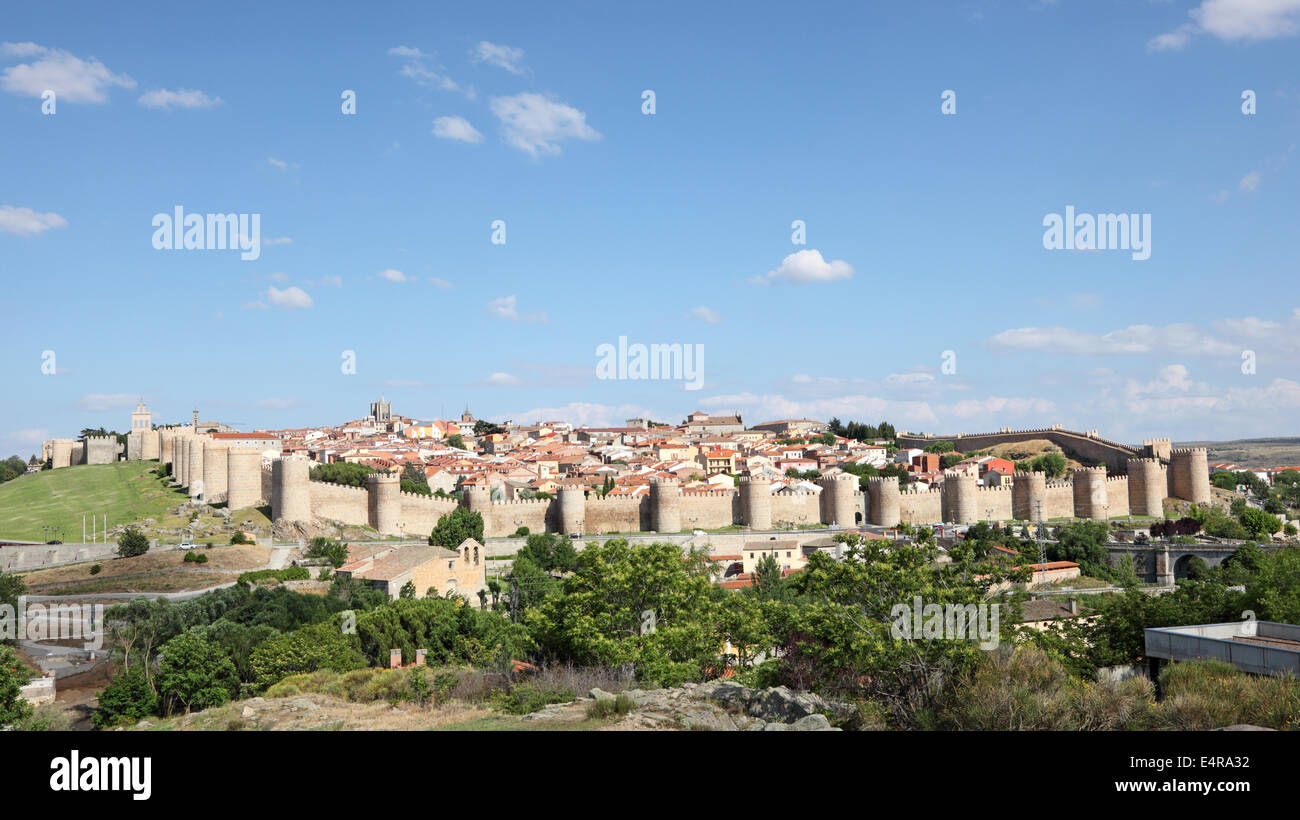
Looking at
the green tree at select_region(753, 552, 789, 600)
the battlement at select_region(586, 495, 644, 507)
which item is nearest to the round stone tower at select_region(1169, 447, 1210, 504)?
the green tree at select_region(753, 552, 789, 600)

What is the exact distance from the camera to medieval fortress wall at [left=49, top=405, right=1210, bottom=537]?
34.9 metres

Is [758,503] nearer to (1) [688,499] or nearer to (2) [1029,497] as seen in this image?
(1) [688,499]

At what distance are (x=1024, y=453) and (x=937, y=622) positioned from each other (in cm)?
5699

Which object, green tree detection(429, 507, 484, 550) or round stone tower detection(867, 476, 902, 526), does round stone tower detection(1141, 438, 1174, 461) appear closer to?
round stone tower detection(867, 476, 902, 526)

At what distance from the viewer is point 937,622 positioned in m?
8.12

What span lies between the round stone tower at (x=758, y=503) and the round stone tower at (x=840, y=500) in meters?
3.52

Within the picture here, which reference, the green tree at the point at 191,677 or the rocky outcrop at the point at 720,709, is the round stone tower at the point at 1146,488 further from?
the rocky outcrop at the point at 720,709

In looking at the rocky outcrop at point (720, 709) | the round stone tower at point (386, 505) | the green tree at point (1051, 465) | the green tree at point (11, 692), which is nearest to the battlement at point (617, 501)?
the round stone tower at point (386, 505)

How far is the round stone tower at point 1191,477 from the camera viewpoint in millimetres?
45625

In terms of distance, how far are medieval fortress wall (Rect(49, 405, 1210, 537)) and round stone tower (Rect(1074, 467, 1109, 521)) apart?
0.05 metres

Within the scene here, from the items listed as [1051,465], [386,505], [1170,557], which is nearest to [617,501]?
[386,505]
